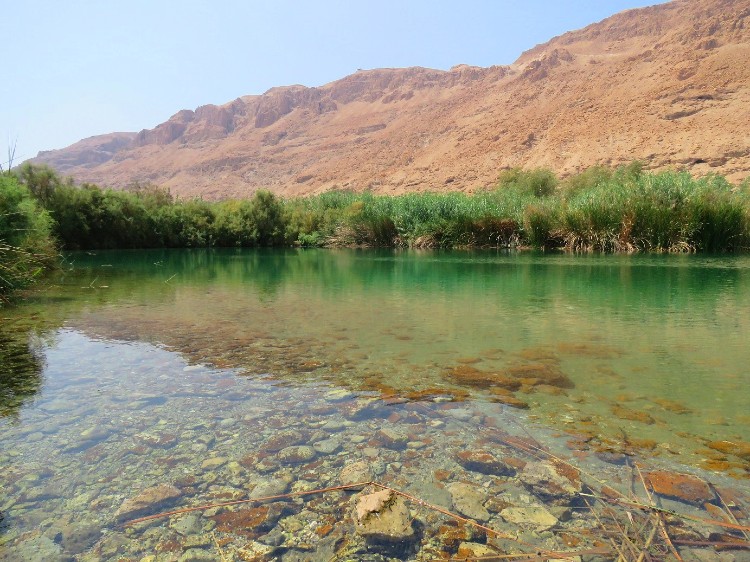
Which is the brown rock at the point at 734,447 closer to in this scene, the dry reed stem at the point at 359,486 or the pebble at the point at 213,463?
the dry reed stem at the point at 359,486

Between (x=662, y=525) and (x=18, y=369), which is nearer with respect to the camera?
(x=662, y=525)

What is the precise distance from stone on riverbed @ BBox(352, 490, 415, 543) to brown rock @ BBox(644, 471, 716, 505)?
1.58 metres

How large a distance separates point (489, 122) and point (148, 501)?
90.3 metres

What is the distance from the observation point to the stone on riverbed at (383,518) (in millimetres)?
2805

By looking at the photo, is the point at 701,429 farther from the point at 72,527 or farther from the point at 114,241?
the point at 114,241

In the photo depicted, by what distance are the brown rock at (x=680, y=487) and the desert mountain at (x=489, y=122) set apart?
60715 millimetres

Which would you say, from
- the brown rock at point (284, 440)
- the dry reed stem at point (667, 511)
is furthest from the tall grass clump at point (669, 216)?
the brown rock at point (284, 440)

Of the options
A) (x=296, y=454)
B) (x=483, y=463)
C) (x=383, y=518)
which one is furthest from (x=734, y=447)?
(x=296, y=454)

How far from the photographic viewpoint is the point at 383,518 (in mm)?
2941

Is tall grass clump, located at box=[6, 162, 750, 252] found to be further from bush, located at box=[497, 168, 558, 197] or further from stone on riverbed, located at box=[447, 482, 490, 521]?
stone on riverbed, located at box=[447, 482, 490, 521]

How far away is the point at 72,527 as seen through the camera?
2.90 meters

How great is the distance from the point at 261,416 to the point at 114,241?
123 feet

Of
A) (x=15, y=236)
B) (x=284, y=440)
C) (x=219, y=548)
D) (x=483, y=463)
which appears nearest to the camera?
(x=219, y=548)

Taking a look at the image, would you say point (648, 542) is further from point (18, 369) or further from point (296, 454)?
point (18, 369)
